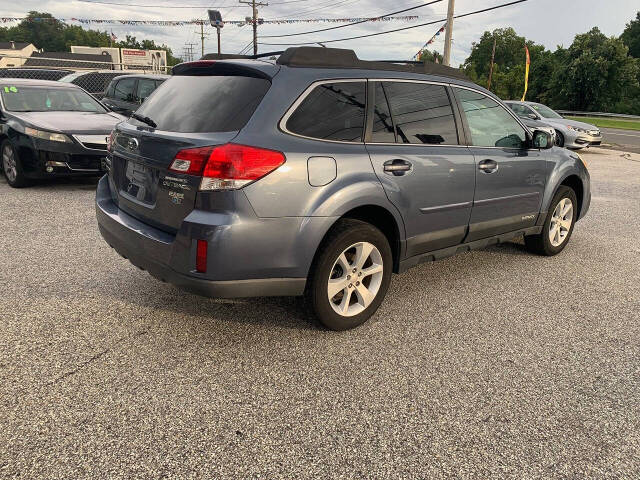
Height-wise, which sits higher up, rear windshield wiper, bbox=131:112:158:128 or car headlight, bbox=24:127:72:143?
rear windshield wiper, bbox=131:112:158:128

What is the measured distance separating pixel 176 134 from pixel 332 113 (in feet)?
3.12

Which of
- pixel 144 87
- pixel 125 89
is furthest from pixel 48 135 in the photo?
pixel 125 89

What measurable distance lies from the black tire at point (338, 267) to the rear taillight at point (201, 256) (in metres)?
0.67

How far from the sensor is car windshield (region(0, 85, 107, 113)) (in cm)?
796

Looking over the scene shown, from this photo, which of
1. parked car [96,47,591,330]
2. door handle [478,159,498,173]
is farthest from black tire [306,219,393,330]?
door handle [478,159,498,173]

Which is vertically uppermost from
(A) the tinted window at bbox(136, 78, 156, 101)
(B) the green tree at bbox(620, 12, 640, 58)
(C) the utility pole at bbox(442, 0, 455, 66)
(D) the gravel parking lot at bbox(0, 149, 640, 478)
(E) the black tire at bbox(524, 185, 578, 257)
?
(B) the green tree at bbox(620, 12, 640, 58)

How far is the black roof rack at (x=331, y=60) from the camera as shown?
305 centimetres

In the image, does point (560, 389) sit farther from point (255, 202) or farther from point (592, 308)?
point (255, 202)

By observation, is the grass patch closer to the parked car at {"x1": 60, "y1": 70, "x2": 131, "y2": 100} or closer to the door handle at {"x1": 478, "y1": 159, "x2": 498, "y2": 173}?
the parked car at {"x1": 60, "y1": 70, "x2": 131, "y2": 100}

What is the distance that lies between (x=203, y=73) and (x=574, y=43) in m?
63.6

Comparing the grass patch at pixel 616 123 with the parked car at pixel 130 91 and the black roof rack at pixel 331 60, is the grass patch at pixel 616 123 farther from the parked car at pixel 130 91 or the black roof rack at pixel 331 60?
the black roof rack at pixel 331 60

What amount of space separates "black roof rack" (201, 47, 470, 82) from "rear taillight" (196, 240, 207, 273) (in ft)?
4.04

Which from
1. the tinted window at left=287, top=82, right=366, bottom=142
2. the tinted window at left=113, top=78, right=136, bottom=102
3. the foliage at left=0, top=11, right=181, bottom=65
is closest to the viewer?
the tinted window at left=287, top=82, right=366, bottom=142

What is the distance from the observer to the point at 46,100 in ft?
27.2
